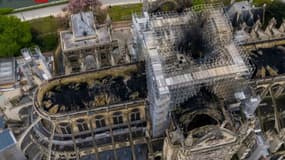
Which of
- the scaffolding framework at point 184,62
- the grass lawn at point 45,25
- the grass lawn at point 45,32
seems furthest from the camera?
the grass lawn at point 45,25

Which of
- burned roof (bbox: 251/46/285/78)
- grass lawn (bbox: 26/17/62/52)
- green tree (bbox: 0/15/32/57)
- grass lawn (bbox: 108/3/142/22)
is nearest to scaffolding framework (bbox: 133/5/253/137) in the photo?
burned roof (bbox: 251/46/285/78)

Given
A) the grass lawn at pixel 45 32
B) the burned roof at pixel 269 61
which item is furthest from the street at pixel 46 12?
the burned roof at pixel 269 61

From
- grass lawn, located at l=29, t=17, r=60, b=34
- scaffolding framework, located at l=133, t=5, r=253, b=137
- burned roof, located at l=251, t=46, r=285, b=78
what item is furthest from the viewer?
grass lawn, located at l=29, t=17, r=60, b=34

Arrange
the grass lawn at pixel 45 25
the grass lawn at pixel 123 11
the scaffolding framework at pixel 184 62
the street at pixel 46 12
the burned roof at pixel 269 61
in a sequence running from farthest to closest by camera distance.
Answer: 1. the street at pixel 46 12
2. the grass lawn at pixel 123 11
3. the grass lawn at pixel 45 25
4. the burned roof at pixel 269 61
5. the scaffolding framework at pixel 184 62

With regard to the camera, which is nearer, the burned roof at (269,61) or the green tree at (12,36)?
the burned roof at (269,61)

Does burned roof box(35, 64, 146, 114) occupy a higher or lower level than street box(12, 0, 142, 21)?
lower

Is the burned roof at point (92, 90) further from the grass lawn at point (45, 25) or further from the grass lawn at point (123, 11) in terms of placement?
the grass lawn at point (45, 25)

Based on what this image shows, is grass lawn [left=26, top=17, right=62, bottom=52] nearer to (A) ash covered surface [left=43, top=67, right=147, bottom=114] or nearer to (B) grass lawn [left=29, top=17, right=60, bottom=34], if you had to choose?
(B) grass lawn [left=29, top=17, right=60, bottom=34]
